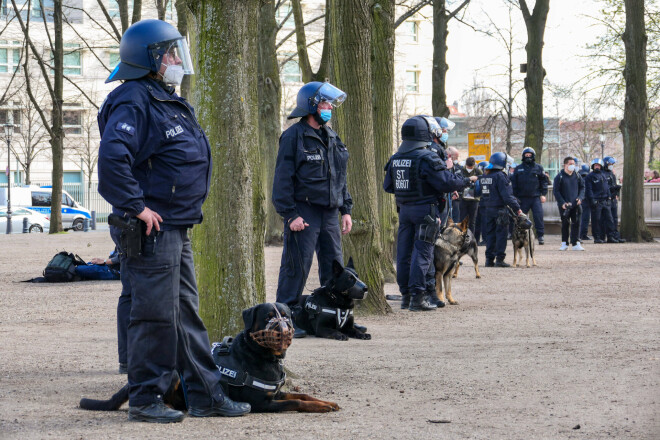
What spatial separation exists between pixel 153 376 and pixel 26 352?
3.47m

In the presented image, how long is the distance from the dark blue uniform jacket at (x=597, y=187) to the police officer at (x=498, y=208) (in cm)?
793

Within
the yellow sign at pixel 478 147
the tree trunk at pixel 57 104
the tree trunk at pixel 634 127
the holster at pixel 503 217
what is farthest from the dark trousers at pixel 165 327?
the tree trunk at pixel 57 104

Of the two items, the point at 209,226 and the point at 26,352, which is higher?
the point at 209,226

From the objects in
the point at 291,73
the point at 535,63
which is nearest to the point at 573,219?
the point at 535,63

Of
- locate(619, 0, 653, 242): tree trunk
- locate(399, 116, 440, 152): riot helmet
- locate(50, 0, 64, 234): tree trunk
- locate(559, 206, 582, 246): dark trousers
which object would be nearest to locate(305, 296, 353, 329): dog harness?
locate(399, 116, 440, 152): riot helmet

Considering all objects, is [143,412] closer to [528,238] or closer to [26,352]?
[26,352]

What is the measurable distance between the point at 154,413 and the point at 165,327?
48 cm

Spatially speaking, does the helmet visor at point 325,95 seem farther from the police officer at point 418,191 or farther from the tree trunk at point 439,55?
the tree trunk at point 439,55

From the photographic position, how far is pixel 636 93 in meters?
26.9

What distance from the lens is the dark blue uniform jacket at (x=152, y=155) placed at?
518 cm

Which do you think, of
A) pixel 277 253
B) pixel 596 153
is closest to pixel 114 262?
pixel 277 253

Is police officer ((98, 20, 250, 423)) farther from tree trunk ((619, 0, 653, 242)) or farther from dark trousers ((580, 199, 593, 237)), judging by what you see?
dark trousers ((580, 199, 593, 237))

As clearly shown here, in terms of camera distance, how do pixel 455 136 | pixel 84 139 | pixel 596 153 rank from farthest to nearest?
pixel 455 136
pixel 596 153
pixel 84 139

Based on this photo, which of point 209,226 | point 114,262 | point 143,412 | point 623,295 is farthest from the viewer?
point 623,295
